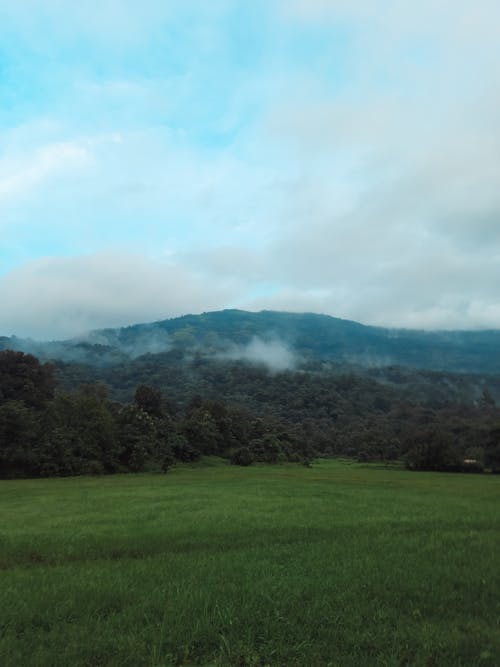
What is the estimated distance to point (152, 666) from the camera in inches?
235

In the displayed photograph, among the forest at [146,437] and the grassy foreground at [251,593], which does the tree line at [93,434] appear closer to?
the forest at [146,437]

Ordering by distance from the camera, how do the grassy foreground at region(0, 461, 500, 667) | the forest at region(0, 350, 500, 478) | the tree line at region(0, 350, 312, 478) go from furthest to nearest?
the forest at region(0, 350, 500, 478) < the tree line at region(0, 350, 312, 478) < the grassy foreground at region(0, 461, 500, 667)

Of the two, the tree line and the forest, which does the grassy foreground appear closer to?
the tree line

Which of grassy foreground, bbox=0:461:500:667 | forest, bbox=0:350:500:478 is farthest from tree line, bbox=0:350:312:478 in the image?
grassy foreground, bbox=0:461:500:667

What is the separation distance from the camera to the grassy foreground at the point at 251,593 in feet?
21.0

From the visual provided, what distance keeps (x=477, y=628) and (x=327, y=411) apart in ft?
507

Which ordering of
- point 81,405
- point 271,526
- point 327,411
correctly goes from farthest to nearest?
1. point 327,411
2. point 81,405
3. point 271,526

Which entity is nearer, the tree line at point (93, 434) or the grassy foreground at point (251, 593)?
the grassy foreground at point (251, 593)

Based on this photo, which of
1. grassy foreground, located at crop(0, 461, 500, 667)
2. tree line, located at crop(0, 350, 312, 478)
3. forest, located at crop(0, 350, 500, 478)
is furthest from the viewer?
forest, located at crop(0, 350, 500, 478)

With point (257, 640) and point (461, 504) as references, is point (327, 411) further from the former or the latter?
point (257, 640)

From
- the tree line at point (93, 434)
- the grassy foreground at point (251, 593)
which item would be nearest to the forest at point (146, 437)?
the tree line at point (93, 434)

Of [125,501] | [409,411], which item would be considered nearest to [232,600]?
[125,501]

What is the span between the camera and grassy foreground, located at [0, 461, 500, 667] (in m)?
6.41

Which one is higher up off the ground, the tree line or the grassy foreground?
the grassy foreground
